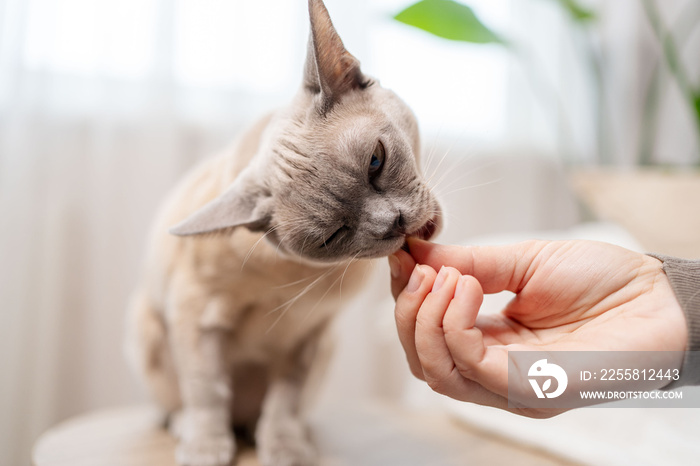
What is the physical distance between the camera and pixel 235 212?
89 cm

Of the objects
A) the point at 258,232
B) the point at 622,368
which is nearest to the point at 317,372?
the point at 258,232

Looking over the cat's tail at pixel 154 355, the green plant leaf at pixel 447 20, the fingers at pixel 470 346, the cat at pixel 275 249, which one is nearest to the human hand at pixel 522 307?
the fingers at pixel 470 346

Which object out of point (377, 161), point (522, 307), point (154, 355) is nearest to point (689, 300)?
point (522, 307)

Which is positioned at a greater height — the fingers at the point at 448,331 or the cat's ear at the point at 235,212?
the cat's ear at the point at 235,212

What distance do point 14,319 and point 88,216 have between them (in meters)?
→ 0.39

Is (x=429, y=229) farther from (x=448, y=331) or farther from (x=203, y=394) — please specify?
(x=203, y=394)

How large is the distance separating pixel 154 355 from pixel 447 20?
133cm

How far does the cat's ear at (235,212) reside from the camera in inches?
32.8

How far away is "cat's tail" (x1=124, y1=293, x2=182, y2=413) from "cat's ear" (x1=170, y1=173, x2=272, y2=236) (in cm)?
44

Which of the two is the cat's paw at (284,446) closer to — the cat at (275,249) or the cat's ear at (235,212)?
the cat at (275,249)

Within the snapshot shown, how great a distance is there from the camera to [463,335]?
2.24ft

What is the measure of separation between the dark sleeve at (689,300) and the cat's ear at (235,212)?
64 cm

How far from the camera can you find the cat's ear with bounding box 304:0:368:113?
77cm

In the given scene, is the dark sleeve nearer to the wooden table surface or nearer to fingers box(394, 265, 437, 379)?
fingers box(394, 265, 437, 379)
